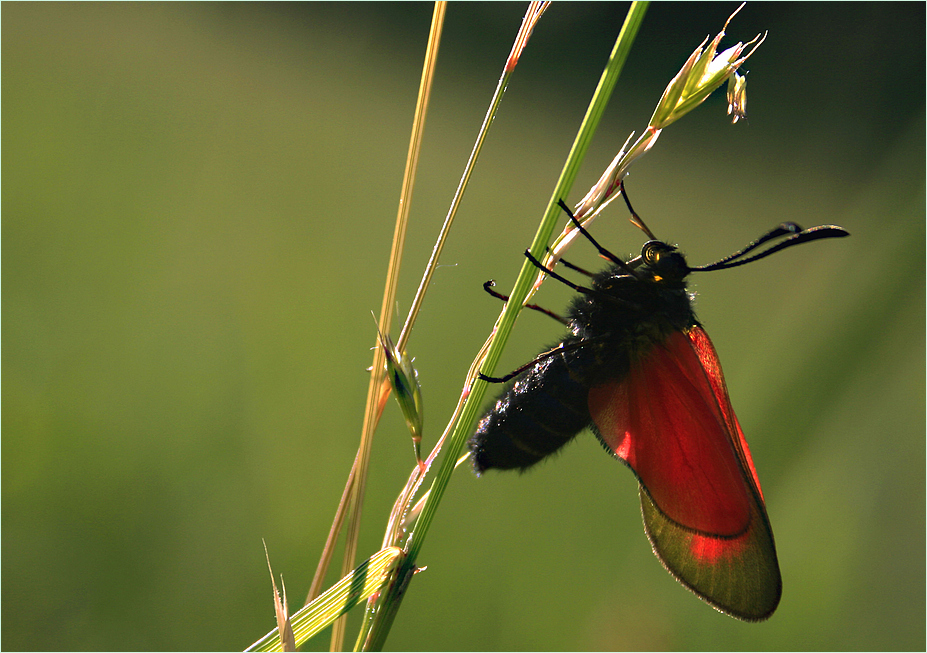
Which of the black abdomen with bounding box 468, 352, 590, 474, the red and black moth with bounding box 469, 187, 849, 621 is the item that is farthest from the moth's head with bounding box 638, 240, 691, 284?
the black abdomen with bounding box 468, 352, 590, 474

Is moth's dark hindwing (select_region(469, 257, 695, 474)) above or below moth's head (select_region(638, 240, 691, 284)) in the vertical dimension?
below

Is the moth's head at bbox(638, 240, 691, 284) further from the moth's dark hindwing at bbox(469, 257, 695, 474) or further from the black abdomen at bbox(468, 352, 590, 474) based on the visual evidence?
the black abdomen at bbox(468, 352, 590, 474)

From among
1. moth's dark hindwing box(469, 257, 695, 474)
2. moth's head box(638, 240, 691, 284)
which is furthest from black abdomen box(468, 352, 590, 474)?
moth's head box(638, 240, 691, 284)

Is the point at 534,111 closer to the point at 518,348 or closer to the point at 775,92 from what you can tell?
the point at 775,92

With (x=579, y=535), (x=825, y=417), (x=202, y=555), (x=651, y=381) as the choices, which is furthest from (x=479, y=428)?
(x=825, y=417)

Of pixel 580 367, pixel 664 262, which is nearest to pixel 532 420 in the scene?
pixel 580 367

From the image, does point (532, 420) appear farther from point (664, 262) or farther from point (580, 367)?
point (664, 262)

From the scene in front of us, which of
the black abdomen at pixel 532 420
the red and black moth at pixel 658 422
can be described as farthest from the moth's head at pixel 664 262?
the black abdomen at pixel 532 420

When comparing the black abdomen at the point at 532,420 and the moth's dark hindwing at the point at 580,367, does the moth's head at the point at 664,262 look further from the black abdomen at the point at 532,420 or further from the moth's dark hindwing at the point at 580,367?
the black abdomen at the point at 532,420
